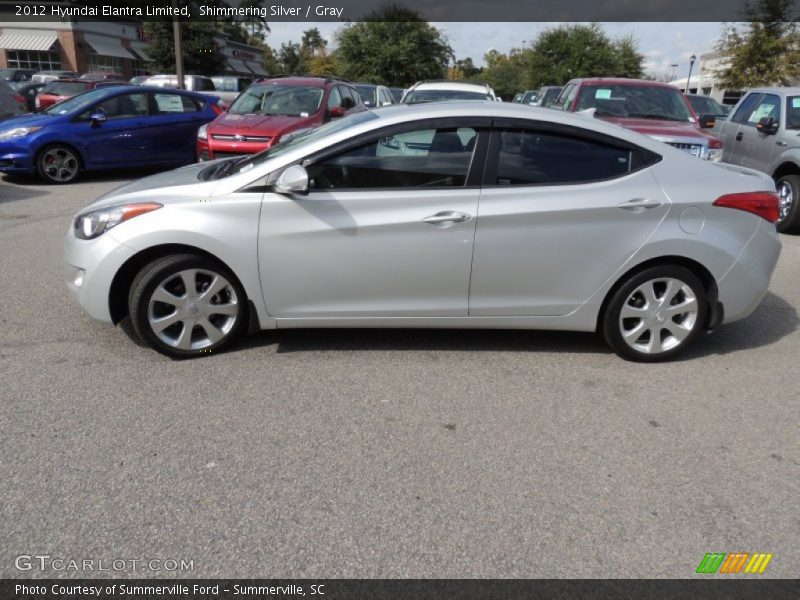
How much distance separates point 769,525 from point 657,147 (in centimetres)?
250

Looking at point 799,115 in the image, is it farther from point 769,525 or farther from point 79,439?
point 79,439

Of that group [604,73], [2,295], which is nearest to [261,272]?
[2,295]

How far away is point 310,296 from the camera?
4137mm

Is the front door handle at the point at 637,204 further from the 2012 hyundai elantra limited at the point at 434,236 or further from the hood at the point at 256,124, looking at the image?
the hood at the point at 256,124

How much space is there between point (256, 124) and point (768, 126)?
727cm

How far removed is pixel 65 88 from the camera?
20.8 m

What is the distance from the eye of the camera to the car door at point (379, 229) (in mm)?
4027

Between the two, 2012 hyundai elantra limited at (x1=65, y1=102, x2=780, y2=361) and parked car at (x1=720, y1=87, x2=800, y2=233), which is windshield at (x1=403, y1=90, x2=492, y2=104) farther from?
2012 hyundai elantra limited at (x1=65, y1=102, x2=780, y2=361)

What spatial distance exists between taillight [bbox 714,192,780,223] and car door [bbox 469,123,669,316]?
16.6 inches

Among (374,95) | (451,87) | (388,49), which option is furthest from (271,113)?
(388,49)

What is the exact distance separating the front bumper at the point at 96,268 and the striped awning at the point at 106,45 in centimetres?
4976

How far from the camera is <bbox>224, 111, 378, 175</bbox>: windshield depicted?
424cm

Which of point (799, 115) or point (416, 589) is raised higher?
point (799, 115)

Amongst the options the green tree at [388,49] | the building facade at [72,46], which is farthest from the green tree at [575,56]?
the building facade at [72,46]
